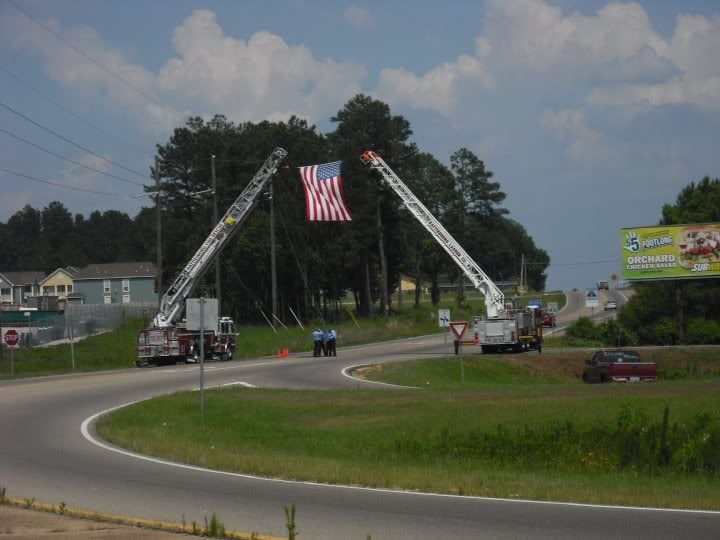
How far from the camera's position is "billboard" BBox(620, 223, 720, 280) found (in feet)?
203

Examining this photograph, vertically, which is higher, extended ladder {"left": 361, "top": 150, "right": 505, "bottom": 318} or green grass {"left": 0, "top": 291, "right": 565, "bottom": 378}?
extended ladder {"left": 361, "top": 150, "right": 505, "bottom": 318}

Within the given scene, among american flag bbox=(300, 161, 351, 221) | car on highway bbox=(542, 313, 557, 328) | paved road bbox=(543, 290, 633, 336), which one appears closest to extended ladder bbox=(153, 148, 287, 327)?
american flag bbox=(300, 161, 351, 221)

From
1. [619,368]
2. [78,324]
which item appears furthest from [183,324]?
[619,368]

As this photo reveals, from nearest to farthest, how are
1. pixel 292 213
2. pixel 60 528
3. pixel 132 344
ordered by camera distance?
pixel 60 528 < pixel 132 344 < pixel 292 213

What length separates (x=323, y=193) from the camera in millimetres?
55219

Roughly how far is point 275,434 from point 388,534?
1071 centimetres

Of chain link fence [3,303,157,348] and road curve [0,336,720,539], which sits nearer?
road curve [0,336,720,539]

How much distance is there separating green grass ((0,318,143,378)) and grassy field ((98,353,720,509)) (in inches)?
936

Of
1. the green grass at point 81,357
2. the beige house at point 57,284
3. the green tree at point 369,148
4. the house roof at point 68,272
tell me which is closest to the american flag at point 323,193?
the green grass at point 81,357

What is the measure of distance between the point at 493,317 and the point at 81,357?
2368 cm

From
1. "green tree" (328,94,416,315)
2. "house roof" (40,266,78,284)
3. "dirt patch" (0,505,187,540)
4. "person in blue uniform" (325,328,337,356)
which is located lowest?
"dirt patch" (0,505,187,540)

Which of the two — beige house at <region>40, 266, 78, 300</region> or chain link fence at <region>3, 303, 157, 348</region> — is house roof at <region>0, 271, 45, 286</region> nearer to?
beige house at <region>40, 266, 78, 300</region>

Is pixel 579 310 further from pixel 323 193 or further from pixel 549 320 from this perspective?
pixel 323 193

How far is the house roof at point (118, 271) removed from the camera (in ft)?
449
